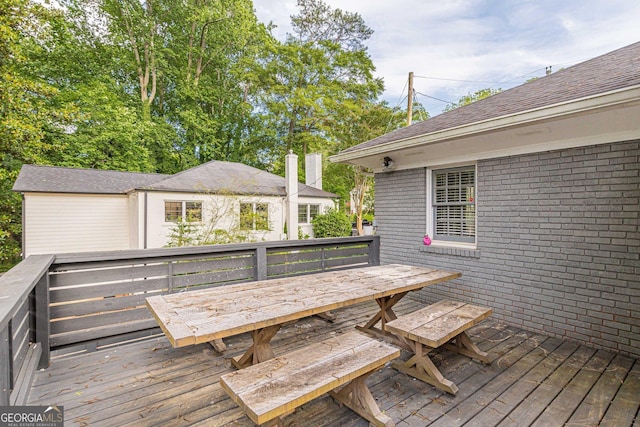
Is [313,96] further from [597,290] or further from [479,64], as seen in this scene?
[597,290]

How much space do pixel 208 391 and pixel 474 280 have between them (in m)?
3.35

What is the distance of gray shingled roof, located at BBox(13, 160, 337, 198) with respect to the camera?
9.74 meters

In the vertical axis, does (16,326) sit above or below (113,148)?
below

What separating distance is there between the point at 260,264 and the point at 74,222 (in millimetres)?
9992

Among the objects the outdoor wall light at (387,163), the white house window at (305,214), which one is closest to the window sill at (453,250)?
the outdoor wall light at (387,163)

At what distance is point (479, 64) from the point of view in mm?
8875

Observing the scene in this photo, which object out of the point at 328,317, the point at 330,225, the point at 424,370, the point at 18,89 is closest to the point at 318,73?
the point at 330,225

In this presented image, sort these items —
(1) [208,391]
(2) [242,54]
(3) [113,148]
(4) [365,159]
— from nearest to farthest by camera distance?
(1) [208,391], (4) [365,159], (3) [113,148], (2) [242,54]

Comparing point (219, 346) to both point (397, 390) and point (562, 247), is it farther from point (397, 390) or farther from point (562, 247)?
point (562, 247)

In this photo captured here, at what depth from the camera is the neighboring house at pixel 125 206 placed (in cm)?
952

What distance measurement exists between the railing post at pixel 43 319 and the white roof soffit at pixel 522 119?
3.87 meters

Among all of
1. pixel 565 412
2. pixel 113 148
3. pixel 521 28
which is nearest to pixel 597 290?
pixel 565 412

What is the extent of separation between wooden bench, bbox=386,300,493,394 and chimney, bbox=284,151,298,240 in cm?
978

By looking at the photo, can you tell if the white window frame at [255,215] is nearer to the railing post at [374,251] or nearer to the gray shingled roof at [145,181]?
the gray shingled roof at [145,181]
